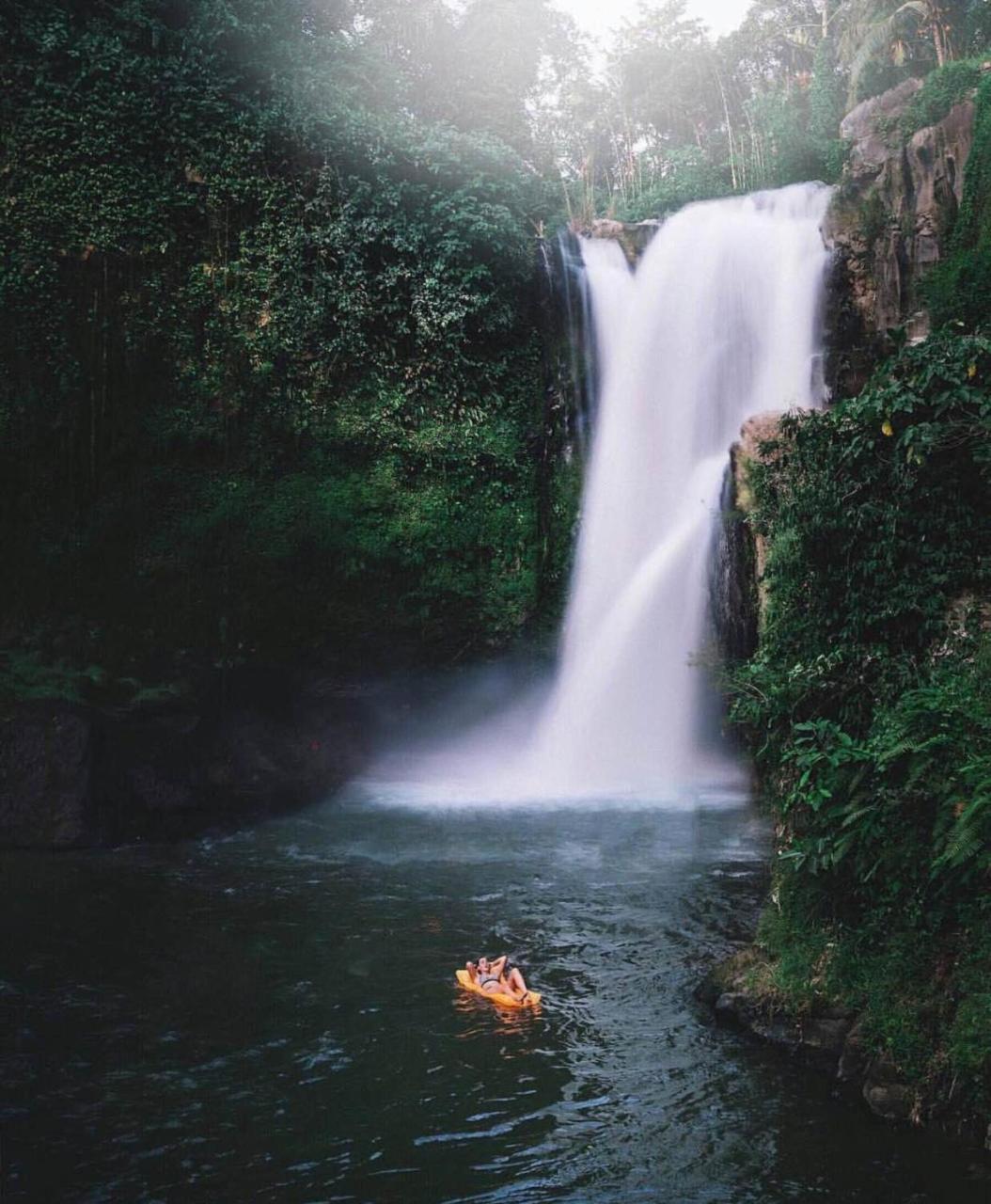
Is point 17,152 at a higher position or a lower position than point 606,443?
higher

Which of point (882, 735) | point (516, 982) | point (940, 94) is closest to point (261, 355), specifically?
point (516, 982)

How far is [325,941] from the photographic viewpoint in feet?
28.6

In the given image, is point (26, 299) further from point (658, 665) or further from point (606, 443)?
point (658, 665)

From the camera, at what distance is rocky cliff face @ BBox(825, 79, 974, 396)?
15109 mm

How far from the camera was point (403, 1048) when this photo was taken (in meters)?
6.71

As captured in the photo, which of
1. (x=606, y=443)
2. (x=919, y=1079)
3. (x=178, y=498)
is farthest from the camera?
(x=606, y=443)

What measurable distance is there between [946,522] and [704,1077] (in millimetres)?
4046

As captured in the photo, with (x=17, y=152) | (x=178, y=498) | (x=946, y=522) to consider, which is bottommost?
(x=946, y=522)

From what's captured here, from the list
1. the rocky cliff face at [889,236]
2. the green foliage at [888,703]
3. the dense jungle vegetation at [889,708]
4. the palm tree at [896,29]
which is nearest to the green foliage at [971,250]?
the rocky cliff face at [889,236]

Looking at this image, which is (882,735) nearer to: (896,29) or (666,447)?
(666,447)

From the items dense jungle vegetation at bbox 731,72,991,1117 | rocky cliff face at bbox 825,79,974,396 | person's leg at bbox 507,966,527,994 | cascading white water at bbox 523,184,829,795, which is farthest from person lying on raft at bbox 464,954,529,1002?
rocky cliff face at bbox 825,79,974,396

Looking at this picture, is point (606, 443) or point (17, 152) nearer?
point (17, 152)

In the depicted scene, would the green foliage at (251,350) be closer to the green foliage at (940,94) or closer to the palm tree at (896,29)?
the green foliage at (940,94)

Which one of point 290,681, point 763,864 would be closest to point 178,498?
point 290,681
